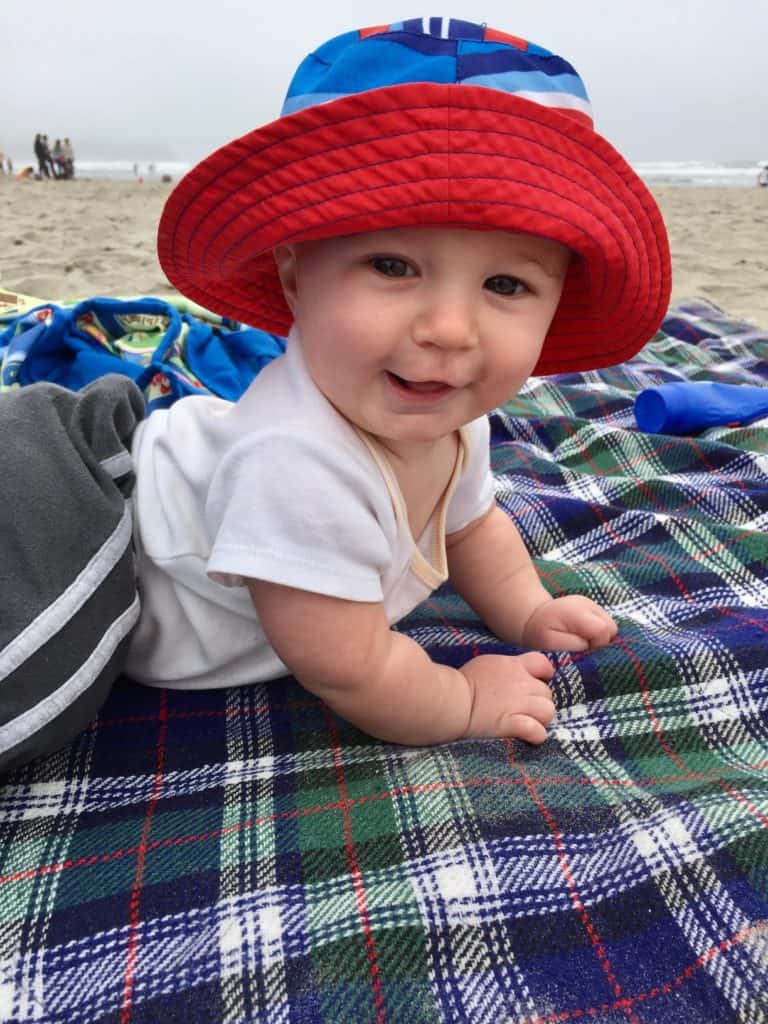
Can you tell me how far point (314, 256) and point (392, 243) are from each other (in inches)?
3.9

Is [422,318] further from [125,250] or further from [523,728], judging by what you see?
[125,250]

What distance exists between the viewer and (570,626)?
1.13 metres

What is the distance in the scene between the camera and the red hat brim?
0.65 meters

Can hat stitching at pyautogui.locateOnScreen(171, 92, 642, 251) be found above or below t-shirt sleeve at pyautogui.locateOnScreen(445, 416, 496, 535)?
above

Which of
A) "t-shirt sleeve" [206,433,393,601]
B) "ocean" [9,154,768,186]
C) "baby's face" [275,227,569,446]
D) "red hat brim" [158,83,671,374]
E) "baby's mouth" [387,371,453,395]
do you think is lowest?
"ocean" [9,154,768,186]

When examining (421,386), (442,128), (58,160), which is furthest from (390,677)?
(58,160)

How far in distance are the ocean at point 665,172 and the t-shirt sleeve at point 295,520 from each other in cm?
1767

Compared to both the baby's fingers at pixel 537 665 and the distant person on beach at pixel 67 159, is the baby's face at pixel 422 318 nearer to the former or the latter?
the baby's fingers at pixel 537 665

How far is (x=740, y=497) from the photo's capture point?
5.08 feet

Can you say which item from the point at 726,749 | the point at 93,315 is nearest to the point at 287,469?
the point at 726,749

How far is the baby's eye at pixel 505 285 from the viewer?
2.44 feet

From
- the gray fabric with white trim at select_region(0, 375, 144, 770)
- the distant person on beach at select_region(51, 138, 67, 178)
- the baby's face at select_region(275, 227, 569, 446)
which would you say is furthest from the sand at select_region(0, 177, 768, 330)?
the distant person on beach at select_region(51, 138, 67, 178)

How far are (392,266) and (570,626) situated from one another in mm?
625

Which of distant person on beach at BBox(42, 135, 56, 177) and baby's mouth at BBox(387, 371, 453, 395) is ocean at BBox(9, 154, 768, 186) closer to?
distant person on beach at BBox(42, 135, 56, 177)
